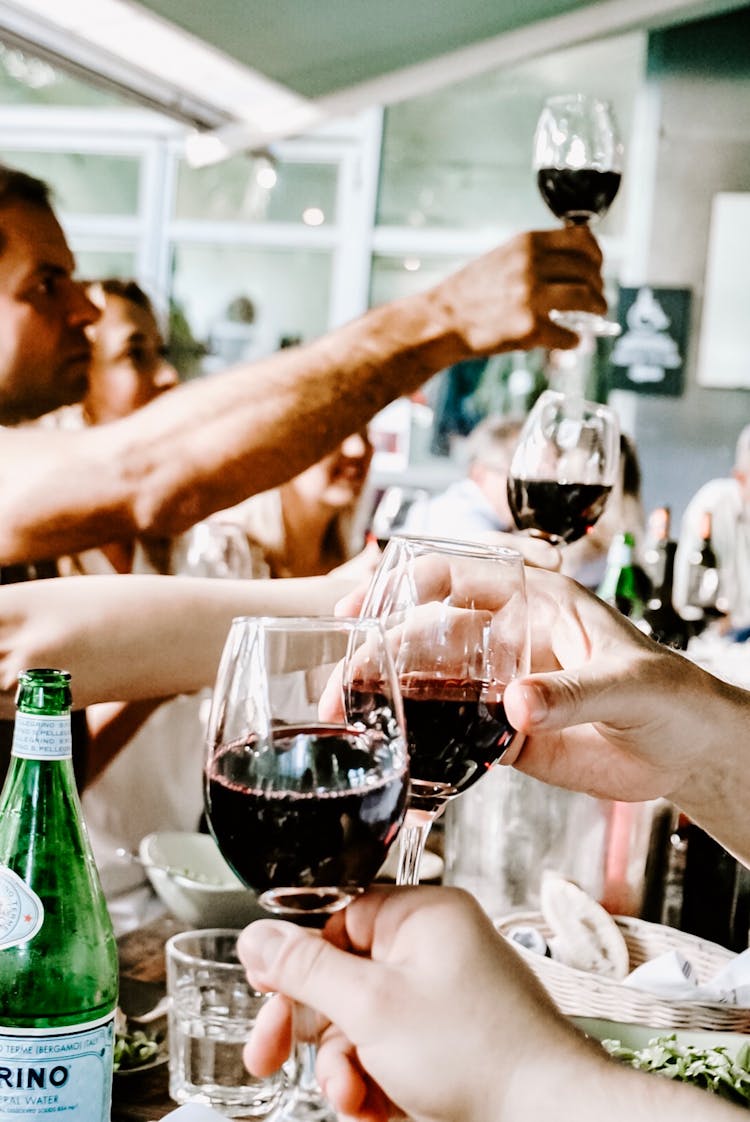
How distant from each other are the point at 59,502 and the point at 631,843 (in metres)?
0.92

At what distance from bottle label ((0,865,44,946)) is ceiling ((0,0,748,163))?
157 centimetres

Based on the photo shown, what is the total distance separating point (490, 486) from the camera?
3.54 m

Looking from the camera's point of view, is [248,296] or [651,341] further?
[651,341]

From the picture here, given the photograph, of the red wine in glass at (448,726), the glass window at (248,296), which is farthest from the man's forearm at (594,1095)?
the glass window at (248,296)

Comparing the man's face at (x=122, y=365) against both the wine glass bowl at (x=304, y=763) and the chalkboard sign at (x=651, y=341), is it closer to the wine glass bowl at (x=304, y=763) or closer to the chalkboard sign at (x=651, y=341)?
the wine glass bowl at (x=304, y=763)

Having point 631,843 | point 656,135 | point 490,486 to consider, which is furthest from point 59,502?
point 656,135

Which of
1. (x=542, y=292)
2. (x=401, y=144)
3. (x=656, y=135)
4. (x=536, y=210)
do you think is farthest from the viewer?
(x=656, y=135)

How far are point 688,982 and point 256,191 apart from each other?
256 centimetres

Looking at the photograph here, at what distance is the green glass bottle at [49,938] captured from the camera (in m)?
0.71

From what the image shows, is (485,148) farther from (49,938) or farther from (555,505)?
(49,938)

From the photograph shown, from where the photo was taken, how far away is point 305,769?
59 centimetres

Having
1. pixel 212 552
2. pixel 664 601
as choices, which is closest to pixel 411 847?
pixel 212 552

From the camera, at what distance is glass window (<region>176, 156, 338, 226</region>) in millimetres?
2840

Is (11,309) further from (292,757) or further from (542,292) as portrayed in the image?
(292,757)
